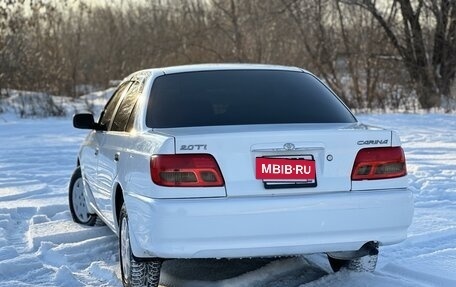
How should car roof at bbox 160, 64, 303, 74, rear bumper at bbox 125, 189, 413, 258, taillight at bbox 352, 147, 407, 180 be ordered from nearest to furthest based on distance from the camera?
rear bumper at bbox 125, 189, 413, 258 < taillight at bbox 352, 147, 407, 180 < car roof at bbox 160, 64, 303, 74

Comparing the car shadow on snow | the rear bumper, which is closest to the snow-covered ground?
the car shadow on snow

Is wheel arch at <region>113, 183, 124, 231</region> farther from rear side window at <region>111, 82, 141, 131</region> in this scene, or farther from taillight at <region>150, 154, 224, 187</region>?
taillight at <region>150, 154, 224, 187</region>

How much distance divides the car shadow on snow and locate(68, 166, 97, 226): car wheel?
A: 1.77 m

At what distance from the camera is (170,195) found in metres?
3.78

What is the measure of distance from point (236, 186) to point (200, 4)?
91.8ft

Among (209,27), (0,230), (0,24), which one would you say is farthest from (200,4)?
(0,230)

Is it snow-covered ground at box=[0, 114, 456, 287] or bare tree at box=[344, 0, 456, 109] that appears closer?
snow-covered ground at box=[0, 114, 456, 287]

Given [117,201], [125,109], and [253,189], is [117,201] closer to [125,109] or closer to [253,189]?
[125,109]

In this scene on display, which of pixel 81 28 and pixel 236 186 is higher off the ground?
pixel 81 28

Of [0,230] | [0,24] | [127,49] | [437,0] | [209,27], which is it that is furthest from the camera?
[127,49]

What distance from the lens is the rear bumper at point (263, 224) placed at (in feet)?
12.3

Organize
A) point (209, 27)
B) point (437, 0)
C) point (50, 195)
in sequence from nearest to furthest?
point (50, 195), point (437, 0), point (209, 27)

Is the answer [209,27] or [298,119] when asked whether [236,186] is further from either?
[209,27]

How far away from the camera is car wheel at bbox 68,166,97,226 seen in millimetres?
6723
